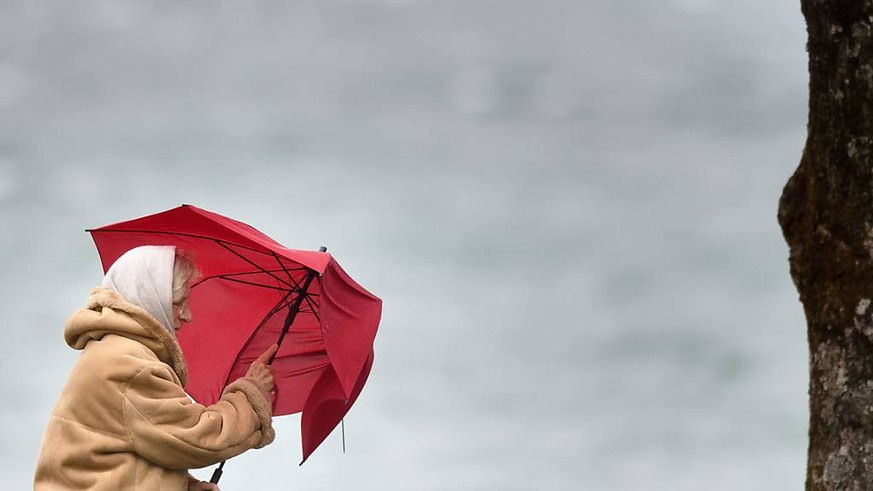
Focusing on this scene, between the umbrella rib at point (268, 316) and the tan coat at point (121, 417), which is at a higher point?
the umbrella rib at point (268, 316)

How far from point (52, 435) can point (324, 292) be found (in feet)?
4.50

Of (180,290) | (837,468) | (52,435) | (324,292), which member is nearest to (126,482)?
(52,435)

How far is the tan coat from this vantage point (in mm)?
5328

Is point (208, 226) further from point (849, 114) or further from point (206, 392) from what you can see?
point (849, 114)

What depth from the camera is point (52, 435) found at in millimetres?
5441

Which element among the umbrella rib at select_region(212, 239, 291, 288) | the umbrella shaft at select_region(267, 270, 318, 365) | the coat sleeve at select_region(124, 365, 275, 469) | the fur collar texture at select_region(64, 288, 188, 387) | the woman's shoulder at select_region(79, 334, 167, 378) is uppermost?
the umbrella rib at select_region(212, 239, 291, 288)

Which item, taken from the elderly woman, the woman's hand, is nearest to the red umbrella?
the woman's hand

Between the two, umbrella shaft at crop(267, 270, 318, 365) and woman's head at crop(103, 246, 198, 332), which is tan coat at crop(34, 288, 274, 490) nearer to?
woman's head at crop(103, 246, 198, 332)

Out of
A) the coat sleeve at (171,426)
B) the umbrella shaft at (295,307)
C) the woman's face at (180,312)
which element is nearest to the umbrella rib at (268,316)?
the umbrella shaft at (295,307)

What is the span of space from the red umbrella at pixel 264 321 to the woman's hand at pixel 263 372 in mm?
196

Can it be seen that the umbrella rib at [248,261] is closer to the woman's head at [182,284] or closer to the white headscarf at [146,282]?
the woman's head at [182,284]

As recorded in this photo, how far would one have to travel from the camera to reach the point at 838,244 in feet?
16.6

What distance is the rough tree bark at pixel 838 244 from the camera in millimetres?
4875

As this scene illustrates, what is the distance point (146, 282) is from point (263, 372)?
84 cm
